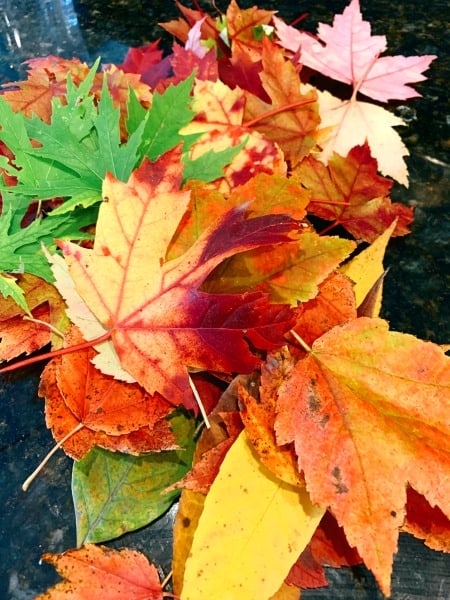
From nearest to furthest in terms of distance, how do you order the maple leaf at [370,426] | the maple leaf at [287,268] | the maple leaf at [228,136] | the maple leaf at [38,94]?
the maple leaf at [370,426], the maple leaf at [287,268], the maple leaf at [228,136], the maple leaf at [38,94]

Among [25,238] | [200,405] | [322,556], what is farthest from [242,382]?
[25,238]

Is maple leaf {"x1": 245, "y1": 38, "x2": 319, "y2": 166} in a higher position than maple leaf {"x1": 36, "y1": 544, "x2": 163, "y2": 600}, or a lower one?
higher

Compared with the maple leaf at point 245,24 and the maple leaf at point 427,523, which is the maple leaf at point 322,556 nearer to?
the maple leaf at point 427,523

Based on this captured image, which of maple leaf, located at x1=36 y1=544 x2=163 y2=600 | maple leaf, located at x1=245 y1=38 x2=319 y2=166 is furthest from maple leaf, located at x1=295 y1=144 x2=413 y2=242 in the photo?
maple leaf, located at x1=36 y1=544 x2=163 y2=600

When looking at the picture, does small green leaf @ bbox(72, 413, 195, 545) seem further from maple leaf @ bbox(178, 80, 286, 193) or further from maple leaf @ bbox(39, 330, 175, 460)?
maple leaf @ bbox(178, 80, 286, 193)

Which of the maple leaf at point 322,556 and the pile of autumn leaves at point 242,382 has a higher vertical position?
the pile of autumn leaves at point 242,382

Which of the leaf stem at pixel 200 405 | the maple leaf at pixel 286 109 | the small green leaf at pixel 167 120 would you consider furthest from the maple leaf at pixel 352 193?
the leaf stem at pixel 200 405

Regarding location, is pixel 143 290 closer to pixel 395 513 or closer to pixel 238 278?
pixel 238 278

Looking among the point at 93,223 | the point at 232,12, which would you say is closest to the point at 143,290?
the point at 93,223
